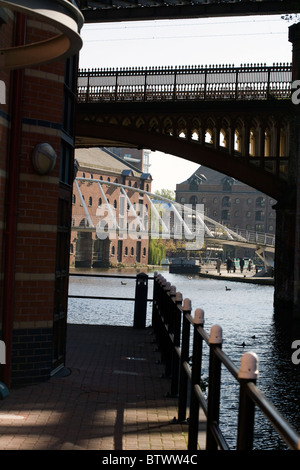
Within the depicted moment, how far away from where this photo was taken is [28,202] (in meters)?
7.30

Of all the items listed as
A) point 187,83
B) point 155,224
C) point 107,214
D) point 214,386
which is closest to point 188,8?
point 187,83

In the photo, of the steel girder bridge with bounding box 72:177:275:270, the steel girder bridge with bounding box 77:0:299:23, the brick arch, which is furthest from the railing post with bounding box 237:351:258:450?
the steel girder bridge with bounding box 72:177:275:270

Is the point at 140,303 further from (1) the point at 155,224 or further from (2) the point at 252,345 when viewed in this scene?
(1) the point at 155,224

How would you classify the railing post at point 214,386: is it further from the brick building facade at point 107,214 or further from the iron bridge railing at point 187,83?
the brick building facade at point 107,214

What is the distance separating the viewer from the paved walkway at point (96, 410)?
5.15 meters

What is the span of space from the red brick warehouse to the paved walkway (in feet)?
1.38

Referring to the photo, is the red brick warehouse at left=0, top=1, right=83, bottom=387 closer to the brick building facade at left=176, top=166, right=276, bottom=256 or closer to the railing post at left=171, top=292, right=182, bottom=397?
the railing post at left=171, top=292, right=182, bottom=397

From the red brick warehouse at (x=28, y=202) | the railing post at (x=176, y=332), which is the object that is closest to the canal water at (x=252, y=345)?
the railing post at (x=176, y=332)

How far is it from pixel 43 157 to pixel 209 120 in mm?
22322

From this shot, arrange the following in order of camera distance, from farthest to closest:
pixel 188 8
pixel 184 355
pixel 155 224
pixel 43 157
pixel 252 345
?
pixel 155 224 < pixel 188 8 < pixel 252 345 < pixel 43 157 < pixel 184 355

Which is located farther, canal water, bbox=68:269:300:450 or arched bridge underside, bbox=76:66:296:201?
arched bridge underside, bbox=76:66:296:201

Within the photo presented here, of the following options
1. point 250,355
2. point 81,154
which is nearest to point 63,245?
point 250,355

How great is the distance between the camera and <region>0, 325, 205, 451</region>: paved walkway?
5.15m

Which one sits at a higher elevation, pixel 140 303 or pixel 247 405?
pixel 247 405
